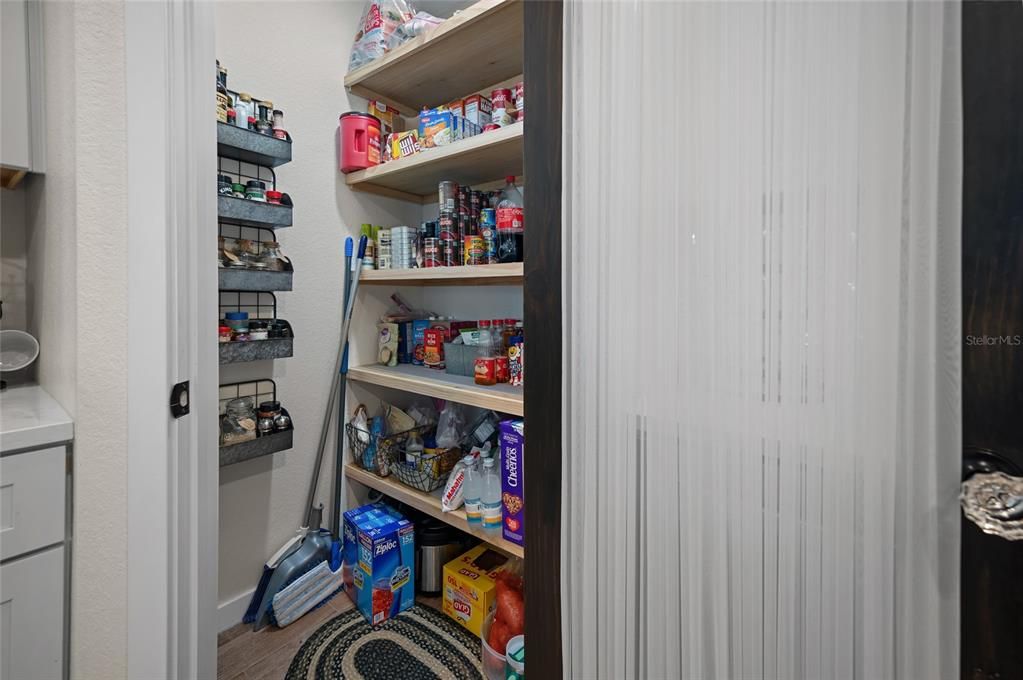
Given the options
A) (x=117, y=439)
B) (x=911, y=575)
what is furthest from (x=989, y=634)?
(x=117, y=439)

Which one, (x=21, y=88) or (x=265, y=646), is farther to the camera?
(x=265, y=646)

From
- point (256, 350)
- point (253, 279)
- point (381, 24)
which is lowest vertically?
point (256, 350)

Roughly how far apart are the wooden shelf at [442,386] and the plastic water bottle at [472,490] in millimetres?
228

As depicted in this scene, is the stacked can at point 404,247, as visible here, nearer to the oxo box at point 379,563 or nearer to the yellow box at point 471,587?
the oxo box at point 379,563

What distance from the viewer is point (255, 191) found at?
1.32 m

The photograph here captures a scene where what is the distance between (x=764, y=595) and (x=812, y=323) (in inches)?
14.8

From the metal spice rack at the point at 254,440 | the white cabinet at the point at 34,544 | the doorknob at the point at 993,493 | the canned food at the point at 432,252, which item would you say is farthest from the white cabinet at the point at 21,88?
the doorknob at the point at 993,493

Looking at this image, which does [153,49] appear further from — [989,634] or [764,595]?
[989,634]

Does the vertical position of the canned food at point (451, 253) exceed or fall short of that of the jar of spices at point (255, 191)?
it falls short

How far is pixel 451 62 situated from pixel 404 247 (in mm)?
664

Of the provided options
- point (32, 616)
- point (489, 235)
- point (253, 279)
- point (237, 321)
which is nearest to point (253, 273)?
point (253, 279)

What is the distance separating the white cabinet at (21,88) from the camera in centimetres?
97

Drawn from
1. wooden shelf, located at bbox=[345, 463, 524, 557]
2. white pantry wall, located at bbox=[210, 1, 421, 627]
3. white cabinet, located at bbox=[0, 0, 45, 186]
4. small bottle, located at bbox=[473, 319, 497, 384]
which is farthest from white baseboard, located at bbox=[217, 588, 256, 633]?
white cabinet, located at bbox=[0, 0, 45, 186]

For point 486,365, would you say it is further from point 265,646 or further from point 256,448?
point 265,646
